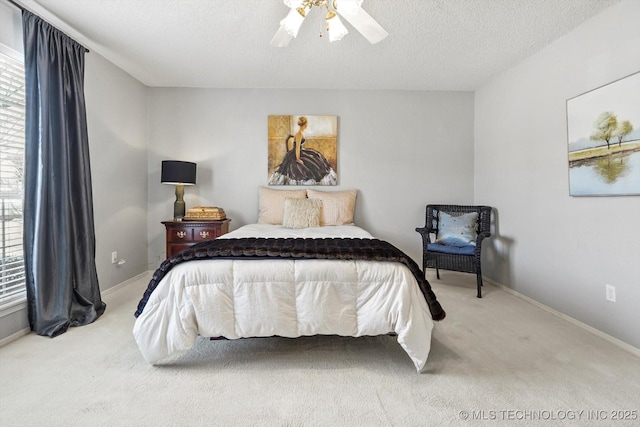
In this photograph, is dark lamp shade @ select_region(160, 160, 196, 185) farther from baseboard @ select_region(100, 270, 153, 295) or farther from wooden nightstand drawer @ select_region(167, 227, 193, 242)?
baseboard @ select_region(100, 270, 153, 295)

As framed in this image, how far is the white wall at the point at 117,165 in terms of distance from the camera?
2760 mm

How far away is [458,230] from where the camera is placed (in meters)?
3.15

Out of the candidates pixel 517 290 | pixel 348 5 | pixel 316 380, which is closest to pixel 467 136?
pixel 517 290

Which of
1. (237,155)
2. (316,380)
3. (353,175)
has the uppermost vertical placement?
(237,155)

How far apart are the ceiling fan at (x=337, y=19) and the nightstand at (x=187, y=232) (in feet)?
Result: 6.91

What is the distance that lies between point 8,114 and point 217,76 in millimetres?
1878

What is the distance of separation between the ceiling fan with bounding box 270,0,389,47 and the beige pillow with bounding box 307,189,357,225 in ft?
6.20

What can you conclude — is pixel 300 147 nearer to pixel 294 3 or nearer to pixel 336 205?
pixel 336 205

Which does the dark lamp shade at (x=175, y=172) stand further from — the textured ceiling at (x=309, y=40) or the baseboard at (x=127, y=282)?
the baseboard at (x=127, y=282)

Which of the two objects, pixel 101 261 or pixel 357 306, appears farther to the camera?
pixel 101 261

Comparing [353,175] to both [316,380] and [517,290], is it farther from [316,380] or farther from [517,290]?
[316,380]

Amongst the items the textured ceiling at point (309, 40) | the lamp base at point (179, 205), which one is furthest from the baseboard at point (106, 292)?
the textured ceiling at point (309, 40)

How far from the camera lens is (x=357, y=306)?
1631mm

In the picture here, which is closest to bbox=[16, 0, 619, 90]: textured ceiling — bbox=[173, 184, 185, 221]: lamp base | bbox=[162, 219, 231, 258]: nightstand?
bbox=[173, 184, 185, 221]: lamp base
